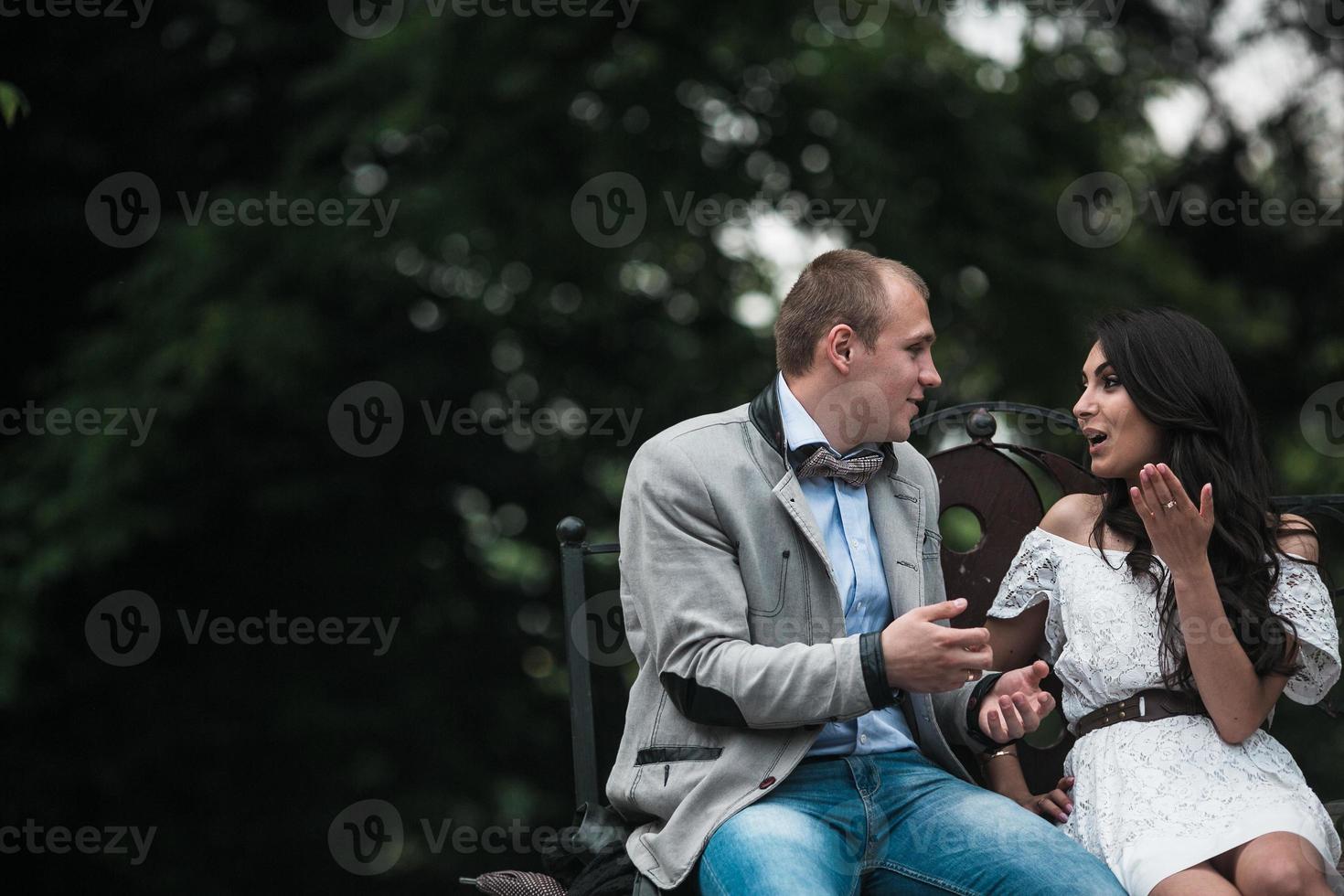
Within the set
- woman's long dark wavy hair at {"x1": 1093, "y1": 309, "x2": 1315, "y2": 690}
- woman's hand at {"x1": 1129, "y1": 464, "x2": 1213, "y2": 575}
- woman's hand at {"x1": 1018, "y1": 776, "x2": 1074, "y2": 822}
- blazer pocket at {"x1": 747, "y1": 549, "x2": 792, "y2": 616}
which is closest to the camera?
woman's hand at {"x1": 1129, "y1": 464, "x2": 1213, "y2": 575}

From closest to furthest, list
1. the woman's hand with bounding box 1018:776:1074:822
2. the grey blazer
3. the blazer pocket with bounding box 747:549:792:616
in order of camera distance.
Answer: the grey blazer
the blazer pocket with bounding box 747:549:792:616
the woman's hand with bounding box 1018:776:1074:822

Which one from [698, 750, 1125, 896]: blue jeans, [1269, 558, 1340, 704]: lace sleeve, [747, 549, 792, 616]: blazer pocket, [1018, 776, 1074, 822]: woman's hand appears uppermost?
[1269, 558, 1340, 704]: lace sleeve

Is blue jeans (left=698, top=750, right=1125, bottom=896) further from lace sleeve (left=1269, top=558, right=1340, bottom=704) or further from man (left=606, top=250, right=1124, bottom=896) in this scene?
lace sleeve (left=1269, top=558, right=1340, bottom=704)

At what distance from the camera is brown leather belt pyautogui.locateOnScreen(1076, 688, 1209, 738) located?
3117 mm

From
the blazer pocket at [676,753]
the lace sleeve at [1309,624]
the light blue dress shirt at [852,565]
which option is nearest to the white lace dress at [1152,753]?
the lace sleeve at [1309,624]

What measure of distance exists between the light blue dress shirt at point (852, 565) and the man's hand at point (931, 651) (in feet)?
1.15

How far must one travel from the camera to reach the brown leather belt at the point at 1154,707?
10.2 ft

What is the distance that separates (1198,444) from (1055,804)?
0.86m

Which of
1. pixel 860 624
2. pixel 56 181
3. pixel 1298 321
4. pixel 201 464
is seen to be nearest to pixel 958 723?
pixel 860 624

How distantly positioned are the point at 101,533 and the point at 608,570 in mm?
2242

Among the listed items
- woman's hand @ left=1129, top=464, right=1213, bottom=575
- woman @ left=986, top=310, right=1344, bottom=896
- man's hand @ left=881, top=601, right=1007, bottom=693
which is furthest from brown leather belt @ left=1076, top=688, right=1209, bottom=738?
man's hand @ left=881, top=601, right=1007, bottom=693

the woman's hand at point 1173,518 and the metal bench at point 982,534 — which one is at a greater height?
the woman's hand at point 1173,518

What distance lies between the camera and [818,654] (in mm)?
2801

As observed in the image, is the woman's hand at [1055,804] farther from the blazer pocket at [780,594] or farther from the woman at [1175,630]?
the blazer pocket at [780,594]
